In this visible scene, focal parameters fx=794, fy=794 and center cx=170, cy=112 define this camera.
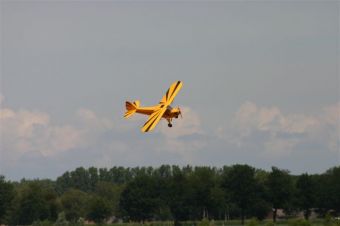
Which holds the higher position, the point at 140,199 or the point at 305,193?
the point at 305,193

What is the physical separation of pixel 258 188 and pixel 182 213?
50.2ft

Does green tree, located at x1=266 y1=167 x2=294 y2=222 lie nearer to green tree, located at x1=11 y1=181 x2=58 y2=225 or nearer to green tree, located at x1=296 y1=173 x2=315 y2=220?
green tree, located at x1=296 y1=173 x2=315 y2=220

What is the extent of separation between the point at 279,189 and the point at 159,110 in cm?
9370

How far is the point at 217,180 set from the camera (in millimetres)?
159250

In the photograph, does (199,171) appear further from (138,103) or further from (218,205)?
(138,103)

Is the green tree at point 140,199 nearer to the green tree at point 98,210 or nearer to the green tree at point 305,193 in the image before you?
the green tree at point 98,210

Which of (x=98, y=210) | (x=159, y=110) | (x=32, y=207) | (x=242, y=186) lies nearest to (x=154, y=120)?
(x=159, y=110)

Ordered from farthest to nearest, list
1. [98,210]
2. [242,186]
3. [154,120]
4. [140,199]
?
[140,199]
[242,186]
[98,210]
[154,120]

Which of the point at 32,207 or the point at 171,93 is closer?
the point at 171,93

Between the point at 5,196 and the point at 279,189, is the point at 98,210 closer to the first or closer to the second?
the point at 5,196

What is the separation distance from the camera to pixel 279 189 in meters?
149

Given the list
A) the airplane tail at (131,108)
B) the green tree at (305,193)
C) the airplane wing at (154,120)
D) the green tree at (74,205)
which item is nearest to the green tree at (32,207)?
the green tree at (74,205)

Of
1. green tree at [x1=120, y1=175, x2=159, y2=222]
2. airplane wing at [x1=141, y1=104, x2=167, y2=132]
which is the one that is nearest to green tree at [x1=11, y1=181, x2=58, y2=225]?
green tree at [x1=120, y1=175, x2=159, y2=222]

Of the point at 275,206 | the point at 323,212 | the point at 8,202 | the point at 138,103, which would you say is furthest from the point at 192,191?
the point at 138,103
